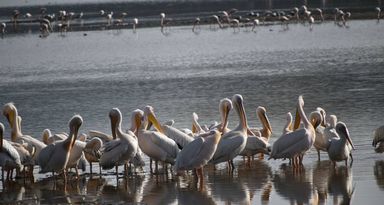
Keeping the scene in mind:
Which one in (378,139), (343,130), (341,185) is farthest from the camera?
(378,139)

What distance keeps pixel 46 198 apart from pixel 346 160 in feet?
11.8

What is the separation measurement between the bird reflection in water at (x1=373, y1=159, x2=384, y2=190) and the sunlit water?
0.04 ft

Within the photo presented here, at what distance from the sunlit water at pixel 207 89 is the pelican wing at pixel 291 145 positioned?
23 cm

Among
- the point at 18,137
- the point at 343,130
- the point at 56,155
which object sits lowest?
the point at 18,137

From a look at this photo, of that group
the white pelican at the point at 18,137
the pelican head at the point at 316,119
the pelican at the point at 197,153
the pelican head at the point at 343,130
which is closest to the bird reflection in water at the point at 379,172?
the pelican head at the point at 343,130

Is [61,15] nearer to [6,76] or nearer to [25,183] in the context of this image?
[6,76]

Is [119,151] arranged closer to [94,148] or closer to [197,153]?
[94,148]

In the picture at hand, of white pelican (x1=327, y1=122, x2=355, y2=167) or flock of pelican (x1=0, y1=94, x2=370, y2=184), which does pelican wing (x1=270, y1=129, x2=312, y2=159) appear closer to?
flock of pelican (x1=0, y1=94, x2=370, y2=184)

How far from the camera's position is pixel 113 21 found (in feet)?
168

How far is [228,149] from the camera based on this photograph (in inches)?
453

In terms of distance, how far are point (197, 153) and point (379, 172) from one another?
2042mm

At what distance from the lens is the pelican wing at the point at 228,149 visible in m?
11.5

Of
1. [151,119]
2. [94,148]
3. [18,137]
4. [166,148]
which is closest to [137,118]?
[151,119]

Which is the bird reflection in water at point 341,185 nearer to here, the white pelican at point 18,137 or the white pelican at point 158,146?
the white pelican at point 158,146
